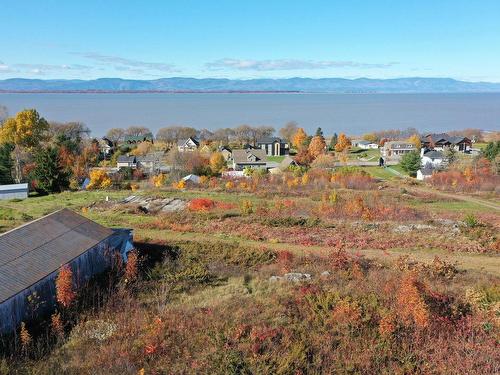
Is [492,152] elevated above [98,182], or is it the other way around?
[492,152]

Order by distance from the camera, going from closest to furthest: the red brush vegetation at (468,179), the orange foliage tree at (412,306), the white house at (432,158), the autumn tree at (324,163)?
1. the orange foliage tree at (412,306)
2. the red brush vegetation at (468,179)
3. the autumn tree at (324,163)
4. the white house at (432,158)

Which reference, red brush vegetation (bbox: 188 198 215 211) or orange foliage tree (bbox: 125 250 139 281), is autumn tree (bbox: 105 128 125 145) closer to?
red brush vegetation (bbox: 188 198 215 211)

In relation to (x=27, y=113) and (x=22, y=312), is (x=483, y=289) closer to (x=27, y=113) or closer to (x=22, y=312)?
(x=22, y=312)

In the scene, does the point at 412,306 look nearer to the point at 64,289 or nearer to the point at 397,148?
the point at 64,289

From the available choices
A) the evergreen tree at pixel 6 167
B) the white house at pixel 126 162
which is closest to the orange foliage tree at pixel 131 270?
the evergreen tree at pixel 6 167

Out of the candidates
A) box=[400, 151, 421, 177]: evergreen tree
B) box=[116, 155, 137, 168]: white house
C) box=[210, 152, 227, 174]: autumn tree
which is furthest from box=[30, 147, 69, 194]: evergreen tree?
box=[400, 151, 421, 177]: evergreen tree

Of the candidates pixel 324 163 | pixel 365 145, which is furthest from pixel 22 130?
pixel 365 145

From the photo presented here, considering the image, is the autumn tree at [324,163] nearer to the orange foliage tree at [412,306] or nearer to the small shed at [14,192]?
the small shed at [14,192]
